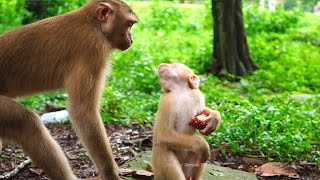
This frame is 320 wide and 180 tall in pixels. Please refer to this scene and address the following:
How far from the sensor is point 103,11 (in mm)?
4957

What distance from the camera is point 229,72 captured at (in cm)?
1168

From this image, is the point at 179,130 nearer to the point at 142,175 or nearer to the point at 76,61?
the point at 142,175

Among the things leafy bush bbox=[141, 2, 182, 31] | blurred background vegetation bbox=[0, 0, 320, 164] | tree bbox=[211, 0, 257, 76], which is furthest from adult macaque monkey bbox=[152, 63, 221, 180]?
leafy bush bbox=[141, 2, 182, 31]

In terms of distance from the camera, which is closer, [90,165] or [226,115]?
[90,165]

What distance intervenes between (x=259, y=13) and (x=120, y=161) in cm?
1322

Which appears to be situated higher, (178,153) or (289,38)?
(178,153)

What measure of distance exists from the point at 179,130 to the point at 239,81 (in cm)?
721

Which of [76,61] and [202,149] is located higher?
[76,61]

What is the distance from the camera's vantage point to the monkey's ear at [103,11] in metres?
4.94

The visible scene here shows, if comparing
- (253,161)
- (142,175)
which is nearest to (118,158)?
(142,175)

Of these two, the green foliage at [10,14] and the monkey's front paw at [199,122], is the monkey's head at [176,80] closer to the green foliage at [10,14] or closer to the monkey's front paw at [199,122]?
the monkey's front paw at [199,122]

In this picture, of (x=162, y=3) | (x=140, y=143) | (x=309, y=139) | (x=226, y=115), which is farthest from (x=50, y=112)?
(x=162, y=3)

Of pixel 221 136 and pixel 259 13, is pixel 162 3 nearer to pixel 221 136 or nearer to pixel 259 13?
pixel 259 13

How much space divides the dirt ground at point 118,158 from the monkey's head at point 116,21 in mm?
1610
